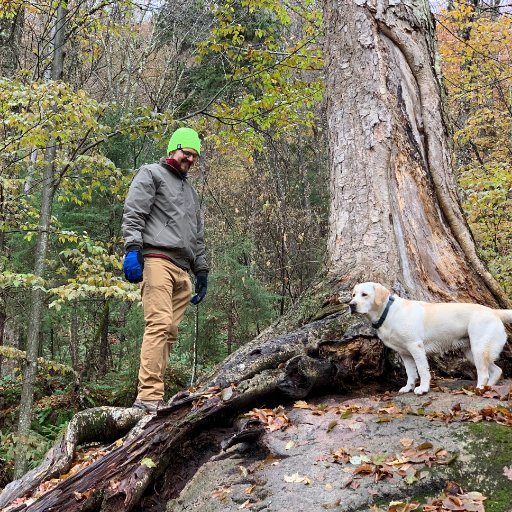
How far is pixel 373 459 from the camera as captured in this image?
3156 mm

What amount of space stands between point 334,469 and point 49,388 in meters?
9.08

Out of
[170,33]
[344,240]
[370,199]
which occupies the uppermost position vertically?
[170,33]

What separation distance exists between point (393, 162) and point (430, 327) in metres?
2.31

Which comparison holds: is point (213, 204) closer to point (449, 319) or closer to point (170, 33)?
point (170, 33)

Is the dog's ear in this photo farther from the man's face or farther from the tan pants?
the man's face

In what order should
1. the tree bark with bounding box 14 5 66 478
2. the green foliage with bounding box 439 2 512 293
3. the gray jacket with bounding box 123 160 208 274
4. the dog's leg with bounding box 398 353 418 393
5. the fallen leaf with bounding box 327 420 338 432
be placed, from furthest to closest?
the green foliage with bounding box 439 2 512 293
the tree bark with bounding box 14 5 66 478
the gray jacket with bounding box 123 160 208 274
the dog's leg with bounding box 398 353 418 393
the fallen leaf with bounding box 327 420 338 432

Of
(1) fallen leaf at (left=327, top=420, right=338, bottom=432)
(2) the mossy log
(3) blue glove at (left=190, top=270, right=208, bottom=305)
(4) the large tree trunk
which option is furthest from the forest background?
(1) fallen leaf at (left=327, top=420, right=338, bottom=432)

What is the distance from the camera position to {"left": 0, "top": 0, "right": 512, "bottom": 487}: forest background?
7879mm

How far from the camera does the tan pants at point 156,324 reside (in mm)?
4875

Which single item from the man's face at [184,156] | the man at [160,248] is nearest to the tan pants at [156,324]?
the man at [160,248]

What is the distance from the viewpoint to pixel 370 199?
5527 mm

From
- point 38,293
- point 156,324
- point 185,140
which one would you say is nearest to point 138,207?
point 185,140

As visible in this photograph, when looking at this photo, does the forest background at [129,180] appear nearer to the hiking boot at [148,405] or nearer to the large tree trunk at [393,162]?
the large tree trunk at [393,162]

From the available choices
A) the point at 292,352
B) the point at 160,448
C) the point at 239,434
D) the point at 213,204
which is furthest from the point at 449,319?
the point at 213,204
